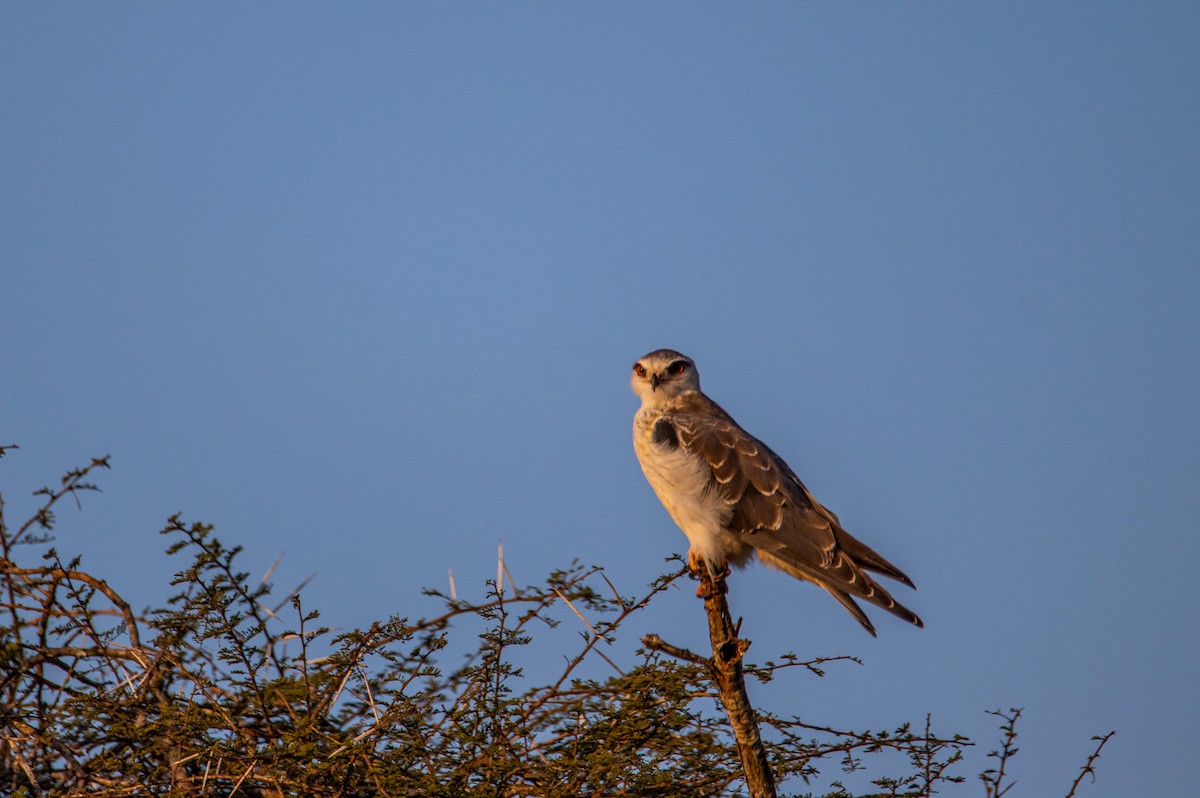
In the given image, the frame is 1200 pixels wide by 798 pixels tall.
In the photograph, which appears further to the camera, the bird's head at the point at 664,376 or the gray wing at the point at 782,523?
the bird's head at the point at 664,376

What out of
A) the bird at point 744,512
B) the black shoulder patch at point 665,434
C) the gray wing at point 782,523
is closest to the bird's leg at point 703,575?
the bird at point 744,512

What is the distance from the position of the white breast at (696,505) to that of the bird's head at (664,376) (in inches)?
40.5

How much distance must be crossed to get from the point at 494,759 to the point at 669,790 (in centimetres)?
88

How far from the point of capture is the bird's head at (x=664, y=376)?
8.22 meters

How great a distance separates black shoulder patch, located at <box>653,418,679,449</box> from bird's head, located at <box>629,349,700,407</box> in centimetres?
70

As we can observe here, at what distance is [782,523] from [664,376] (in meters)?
1.83

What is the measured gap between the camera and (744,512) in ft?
22.7

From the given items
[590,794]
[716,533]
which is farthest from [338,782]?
[716,533]

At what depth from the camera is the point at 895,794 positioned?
5.46 m

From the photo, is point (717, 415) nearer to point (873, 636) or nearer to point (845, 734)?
point (873, 636)

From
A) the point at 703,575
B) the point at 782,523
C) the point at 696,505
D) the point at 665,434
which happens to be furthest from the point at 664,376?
the point at 703,575

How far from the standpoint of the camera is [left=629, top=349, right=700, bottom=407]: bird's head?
822 cm

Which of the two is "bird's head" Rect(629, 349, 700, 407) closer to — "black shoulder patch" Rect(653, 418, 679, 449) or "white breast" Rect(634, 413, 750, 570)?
"black shoulder patch" Rect(653, 418, 679, 449)

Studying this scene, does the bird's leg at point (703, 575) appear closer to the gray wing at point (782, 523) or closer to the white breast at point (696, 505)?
the white breast at point (696, 505)
